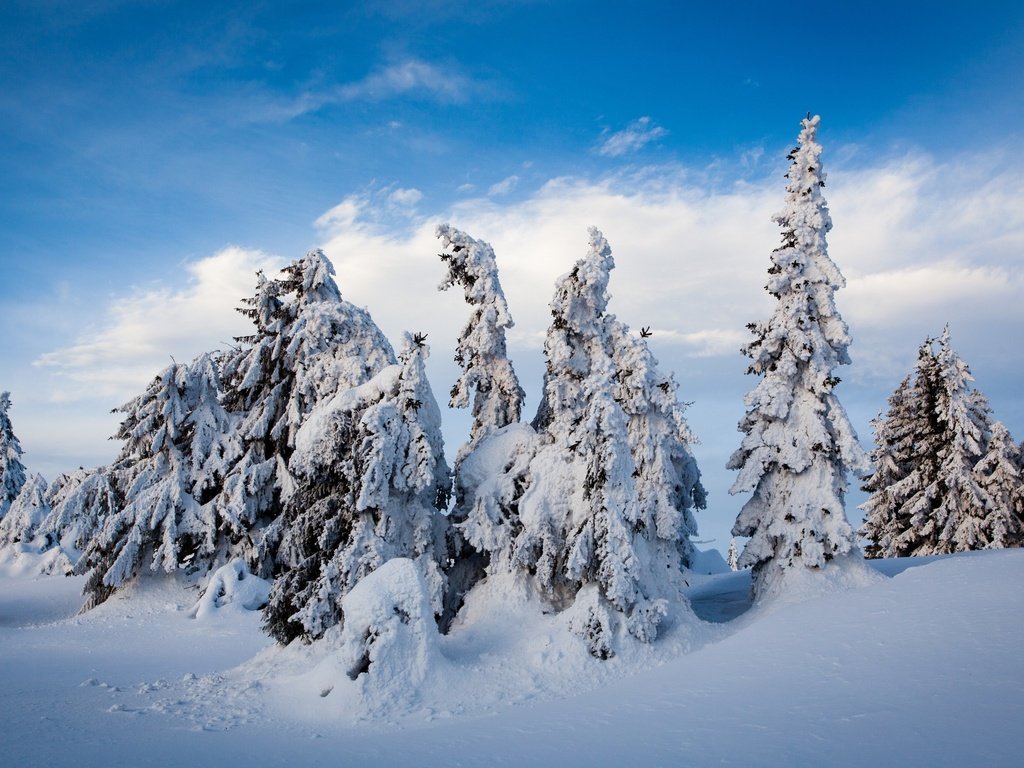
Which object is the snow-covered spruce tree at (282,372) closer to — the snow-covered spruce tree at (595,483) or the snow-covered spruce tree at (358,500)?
the snow-covered spruce tree at (358,500)

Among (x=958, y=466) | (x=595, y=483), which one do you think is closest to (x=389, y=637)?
(x=595, y=483)

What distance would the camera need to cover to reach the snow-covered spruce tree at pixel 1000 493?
101ft

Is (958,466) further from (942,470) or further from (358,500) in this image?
(358,500)

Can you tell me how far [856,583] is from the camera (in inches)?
817

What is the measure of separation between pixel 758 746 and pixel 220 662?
16.8 metres

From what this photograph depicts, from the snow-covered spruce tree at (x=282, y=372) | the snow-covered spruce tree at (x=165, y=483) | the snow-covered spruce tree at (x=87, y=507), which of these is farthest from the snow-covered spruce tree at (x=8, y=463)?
the snow-covered spruce tree at (x=282, y=372)

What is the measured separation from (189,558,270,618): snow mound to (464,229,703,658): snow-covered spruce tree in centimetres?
1209

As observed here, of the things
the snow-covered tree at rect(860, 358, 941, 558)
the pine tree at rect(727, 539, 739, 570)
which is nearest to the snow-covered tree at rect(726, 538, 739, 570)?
the pine tree at rect(727, 539, 739, 570)

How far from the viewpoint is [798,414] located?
73.3 feet

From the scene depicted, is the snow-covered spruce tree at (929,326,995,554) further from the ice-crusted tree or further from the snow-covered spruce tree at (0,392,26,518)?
the snow-covered spruce tree at (0,392,26,518)

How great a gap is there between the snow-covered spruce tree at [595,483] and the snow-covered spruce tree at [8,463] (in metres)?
42.8

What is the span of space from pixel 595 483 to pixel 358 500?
6.45 m

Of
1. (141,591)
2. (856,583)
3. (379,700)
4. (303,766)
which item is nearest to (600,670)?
(379,700)

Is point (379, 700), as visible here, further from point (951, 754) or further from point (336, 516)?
point (951, 754)
